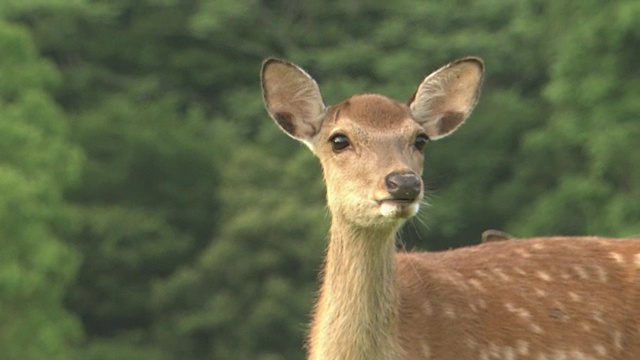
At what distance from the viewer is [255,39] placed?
250 ft

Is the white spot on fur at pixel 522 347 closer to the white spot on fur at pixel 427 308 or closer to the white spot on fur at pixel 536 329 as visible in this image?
the white spot on fur at pixel 536 329

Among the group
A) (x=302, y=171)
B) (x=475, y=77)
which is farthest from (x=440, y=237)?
(x=475, y=77)

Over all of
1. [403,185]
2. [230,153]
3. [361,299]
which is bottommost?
[361,299]

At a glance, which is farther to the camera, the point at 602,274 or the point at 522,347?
the point at 602,274

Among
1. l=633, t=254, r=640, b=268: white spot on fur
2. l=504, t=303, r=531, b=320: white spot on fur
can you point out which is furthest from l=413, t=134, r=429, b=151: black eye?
l=633, t=254, r=640, b=268: white spot on fur

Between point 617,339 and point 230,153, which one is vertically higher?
point 230,153

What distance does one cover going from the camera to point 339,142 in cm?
1306

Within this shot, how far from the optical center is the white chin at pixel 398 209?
12234 millimetres

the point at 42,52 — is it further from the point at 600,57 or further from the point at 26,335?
the point at 600,57

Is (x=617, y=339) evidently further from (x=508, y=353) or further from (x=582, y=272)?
(x=508, y=353)

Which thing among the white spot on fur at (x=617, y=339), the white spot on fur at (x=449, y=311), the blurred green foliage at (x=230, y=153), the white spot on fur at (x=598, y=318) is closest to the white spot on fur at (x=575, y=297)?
the white spot on fur at (x=598, y=318)

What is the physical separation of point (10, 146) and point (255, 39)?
1563 centimetres

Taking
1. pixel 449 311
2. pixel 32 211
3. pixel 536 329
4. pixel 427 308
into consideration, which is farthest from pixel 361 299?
pixel 32 211

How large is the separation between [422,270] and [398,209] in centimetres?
123
